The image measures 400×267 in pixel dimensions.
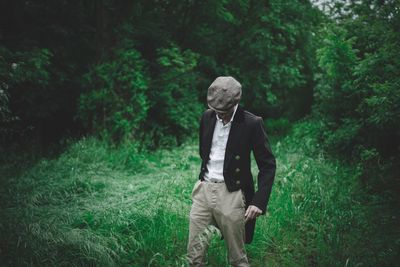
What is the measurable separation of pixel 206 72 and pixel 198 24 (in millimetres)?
1704

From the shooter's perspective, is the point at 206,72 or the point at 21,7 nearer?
the point at 21,7

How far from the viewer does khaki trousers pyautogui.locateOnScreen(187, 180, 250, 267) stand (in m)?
3.10

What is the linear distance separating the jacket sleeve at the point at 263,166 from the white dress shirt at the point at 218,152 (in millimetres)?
249

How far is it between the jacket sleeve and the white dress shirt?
25cm

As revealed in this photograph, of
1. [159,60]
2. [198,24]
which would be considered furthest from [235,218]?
[198,24]

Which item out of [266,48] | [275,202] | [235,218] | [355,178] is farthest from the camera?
[266,48]

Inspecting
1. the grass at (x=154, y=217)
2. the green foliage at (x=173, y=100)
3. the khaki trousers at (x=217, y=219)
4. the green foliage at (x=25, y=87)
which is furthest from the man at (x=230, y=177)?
the green foliage at (x=173, y=100)

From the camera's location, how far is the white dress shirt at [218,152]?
3.18 m

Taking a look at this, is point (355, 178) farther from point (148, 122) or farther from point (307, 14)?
point (307, 14)

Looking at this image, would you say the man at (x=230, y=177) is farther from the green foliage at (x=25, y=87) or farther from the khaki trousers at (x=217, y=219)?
the green foliage at (x=25, y=87)

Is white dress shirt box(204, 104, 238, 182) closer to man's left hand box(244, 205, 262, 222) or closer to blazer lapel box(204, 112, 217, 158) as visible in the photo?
blazer lapel box(204, 112, 217, 158)

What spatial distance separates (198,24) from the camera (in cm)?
1130

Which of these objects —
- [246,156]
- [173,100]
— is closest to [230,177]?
[246,156]

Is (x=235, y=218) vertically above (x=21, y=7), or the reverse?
(x=21, y=7)
